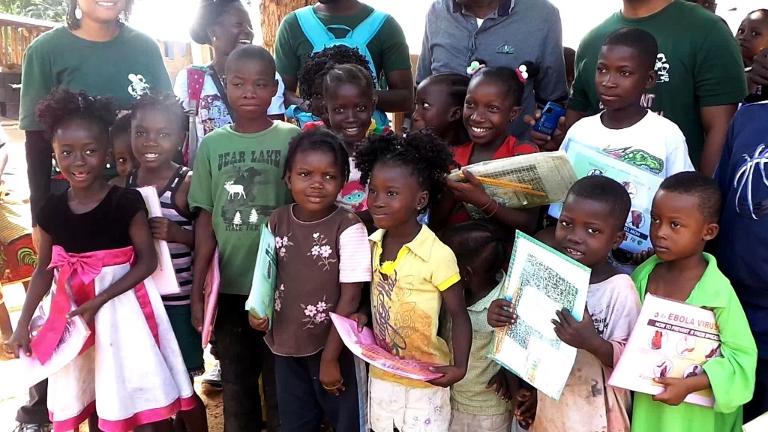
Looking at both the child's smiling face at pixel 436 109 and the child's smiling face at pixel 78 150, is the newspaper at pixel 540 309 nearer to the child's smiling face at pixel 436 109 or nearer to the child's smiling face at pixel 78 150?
the child's smiling face at pixel 436 109

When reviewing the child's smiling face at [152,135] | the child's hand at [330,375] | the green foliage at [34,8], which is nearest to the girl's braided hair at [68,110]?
the child's smiling face at [152,135]

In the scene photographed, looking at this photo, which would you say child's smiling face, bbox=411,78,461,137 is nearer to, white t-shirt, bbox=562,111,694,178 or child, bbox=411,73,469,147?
child, bbox=411,73,469,147

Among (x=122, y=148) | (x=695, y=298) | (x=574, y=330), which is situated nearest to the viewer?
(x=574, y=330)

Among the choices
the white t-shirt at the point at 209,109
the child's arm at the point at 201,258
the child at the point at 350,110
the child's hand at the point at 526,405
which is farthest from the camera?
the white t-shirt at the point at 209,109

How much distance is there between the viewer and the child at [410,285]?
218 centimetres

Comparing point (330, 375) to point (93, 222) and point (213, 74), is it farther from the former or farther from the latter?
point (213, 74)

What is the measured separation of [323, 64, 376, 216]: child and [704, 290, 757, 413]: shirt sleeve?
4.85 ft

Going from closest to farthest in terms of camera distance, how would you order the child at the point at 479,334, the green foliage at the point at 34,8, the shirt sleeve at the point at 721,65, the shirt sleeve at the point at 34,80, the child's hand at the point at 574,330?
the child's hand at the point at 574,330
the child at the point at 479,334
the shirt sleeve at the point at 721,65
the shirt sleeve at the point at 34,80
the green foliage at the point at 34,8

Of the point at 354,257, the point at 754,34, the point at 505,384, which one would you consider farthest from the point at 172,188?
the point at 754,34

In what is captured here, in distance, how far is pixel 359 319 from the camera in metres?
2.36

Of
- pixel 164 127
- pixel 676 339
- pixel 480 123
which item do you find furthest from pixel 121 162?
pixel 676 339

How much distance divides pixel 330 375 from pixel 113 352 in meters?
0.93

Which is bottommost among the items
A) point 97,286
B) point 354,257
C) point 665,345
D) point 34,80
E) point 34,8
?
point 97,286

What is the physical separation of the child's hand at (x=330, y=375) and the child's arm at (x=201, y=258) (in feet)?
2.16
